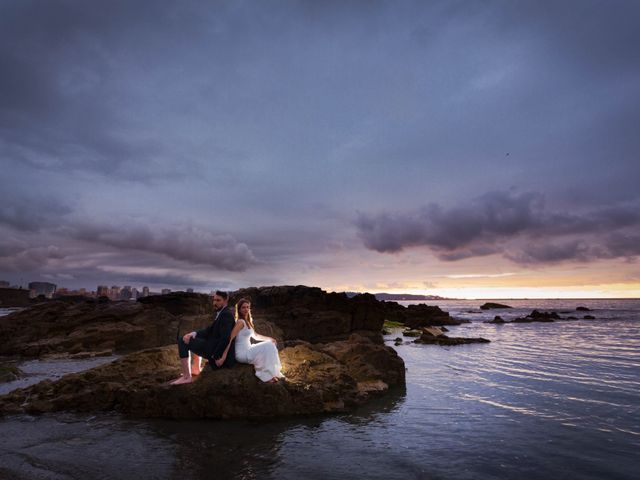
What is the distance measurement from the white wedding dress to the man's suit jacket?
0.97ft

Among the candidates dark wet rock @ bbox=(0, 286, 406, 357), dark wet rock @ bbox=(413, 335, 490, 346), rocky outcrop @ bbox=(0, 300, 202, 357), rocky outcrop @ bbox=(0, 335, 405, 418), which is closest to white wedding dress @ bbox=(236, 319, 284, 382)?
rocky outcrop @ bbox=(0, 335, 405, 418)

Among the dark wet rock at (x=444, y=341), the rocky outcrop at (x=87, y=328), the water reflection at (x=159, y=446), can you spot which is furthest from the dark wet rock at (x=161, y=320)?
the water reflection at (x=159, y=446)

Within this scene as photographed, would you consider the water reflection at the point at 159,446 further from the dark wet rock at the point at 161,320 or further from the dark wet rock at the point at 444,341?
the dark wet rock at the point at 444,341

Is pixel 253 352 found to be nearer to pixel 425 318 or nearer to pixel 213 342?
pixel 213 342

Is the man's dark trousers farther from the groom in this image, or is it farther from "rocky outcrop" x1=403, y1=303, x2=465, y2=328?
"rocky outcrop" x1=403, y1=303, x2=465, y2=328

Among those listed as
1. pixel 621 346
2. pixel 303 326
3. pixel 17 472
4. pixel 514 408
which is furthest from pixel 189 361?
pixel 621 346

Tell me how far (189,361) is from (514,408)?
10311 millimetres

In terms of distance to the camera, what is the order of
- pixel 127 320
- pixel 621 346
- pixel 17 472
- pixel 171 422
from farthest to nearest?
1. pixel 127 320
2. pixel 621 346
3. pixel 171 422
4. pixel 17 472

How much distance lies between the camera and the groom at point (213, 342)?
11391 mm

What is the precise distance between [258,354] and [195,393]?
1.98 meters

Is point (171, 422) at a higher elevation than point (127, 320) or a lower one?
lower

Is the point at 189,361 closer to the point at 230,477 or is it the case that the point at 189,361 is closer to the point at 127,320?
the point at 230,477

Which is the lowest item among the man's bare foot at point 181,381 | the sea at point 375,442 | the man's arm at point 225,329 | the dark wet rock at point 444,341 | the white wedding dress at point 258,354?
the sea at point 375,442

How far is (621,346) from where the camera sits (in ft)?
98.9
